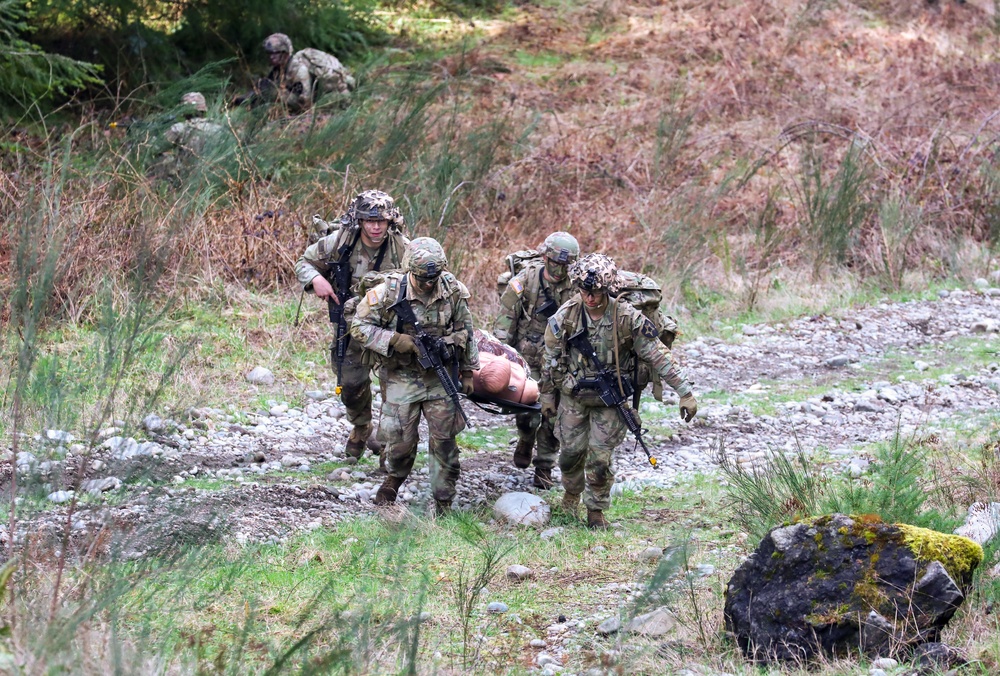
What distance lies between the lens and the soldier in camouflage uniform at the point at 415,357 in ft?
19.6

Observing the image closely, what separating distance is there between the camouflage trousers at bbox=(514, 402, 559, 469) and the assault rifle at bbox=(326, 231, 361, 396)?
1.18m

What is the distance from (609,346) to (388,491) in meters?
1.53

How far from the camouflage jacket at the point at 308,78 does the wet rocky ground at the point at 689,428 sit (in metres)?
5.36

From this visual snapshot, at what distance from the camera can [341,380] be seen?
7.00 meters

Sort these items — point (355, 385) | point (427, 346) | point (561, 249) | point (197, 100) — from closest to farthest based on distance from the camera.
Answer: point (427, 346), point (561, 249), point (355, 385), point (197, 100)

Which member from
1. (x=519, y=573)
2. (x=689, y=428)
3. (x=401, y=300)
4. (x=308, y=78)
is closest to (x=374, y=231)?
(x=401, y=300)

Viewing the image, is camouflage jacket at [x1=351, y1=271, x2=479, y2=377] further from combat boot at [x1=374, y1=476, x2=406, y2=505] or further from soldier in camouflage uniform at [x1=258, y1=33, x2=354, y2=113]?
soldier in camouflage uniform at [x1=258, y1=33, x2=354, y2=113]

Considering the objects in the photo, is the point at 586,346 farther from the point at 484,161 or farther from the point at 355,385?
the point at 484,161

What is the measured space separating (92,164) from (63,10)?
3.30 meters

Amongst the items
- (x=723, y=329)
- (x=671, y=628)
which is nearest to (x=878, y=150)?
(x=723, y=329)

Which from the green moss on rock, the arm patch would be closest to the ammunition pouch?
the arm patch

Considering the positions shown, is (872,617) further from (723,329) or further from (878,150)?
(878,150)

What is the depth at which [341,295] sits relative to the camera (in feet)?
22.7

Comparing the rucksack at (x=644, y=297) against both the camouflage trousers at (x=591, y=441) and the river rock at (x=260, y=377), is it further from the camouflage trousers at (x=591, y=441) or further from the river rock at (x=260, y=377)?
the river rock at (x=260, y=377)
